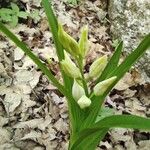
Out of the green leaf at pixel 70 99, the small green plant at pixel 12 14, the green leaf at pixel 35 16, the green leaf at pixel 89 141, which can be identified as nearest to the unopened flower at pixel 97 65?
the green leaf at pixel 70 99

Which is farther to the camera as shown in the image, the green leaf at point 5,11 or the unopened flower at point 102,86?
the green leaf at point 5,11

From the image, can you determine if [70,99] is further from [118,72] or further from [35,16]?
[35,16]

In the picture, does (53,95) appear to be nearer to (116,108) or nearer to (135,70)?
(116,108)

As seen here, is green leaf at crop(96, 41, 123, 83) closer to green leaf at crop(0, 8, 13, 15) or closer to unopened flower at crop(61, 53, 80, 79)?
unopened flower at crop(61, 53, 80, 79)

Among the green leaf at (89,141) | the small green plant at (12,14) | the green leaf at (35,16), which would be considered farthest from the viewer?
the green leaf at (35,16)

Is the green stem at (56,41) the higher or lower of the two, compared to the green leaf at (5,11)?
lower

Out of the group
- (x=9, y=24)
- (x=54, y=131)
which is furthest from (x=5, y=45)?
(x=54, y=131)

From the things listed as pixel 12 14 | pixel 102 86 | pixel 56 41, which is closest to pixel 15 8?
pixel 12 14

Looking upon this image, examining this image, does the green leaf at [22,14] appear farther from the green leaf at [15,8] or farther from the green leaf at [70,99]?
the green leaf at [70,99]
